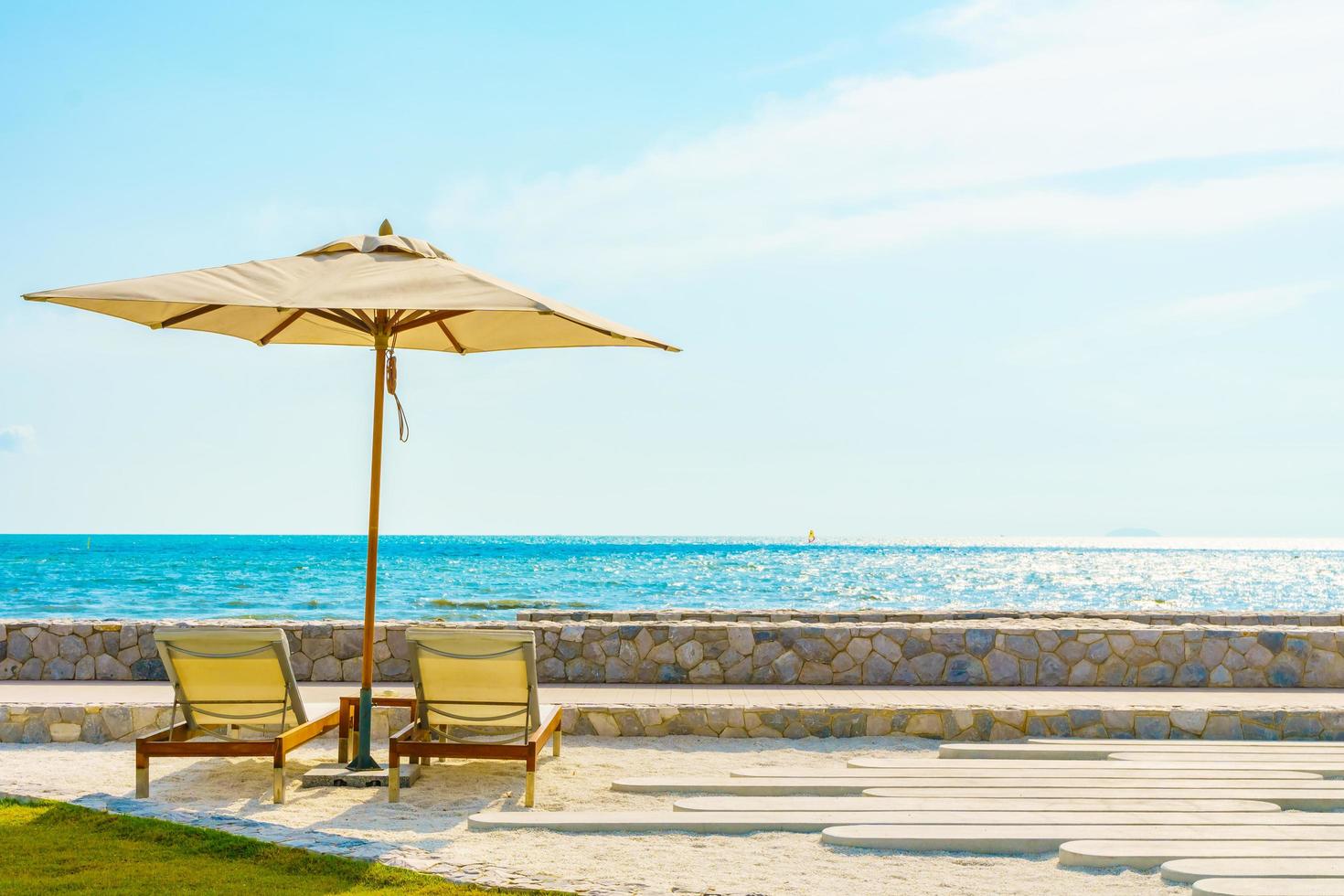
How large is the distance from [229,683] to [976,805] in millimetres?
3913

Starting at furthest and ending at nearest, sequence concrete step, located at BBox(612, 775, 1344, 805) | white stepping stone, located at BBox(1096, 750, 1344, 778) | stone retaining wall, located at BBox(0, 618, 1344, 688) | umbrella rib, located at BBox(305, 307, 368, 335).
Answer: stone retaining wall, located at BBox(0, 618, 1344, 688), umbrella rib, located at BBox(305, 307, 368, 335), white stepping stone, located at BBox(1096, 750, 1344, 778), concrete step, located at BBox(612, 775, 1344, 805)

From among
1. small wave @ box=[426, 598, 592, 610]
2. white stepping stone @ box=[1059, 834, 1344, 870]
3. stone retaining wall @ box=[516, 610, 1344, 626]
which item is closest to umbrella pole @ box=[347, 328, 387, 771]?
white stepping stone @ box=[1059, 834, 1344, 870]

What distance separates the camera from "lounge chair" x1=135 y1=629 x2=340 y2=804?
6.01m

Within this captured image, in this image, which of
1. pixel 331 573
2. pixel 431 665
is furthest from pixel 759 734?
pixel 331 573

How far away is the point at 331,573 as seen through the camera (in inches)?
1991

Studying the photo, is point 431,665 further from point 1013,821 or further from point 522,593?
point 522,593

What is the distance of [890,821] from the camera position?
5020 mm

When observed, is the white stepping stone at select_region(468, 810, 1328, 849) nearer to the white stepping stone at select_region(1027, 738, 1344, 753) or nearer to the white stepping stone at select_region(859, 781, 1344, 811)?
the white stepping stone at select_region(859, 781, 1344, 811)

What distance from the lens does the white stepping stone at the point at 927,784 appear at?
5.74 m

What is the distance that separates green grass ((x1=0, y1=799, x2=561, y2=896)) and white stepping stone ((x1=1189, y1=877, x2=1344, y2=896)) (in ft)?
8.42

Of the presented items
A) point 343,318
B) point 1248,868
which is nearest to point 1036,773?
point 1248,868

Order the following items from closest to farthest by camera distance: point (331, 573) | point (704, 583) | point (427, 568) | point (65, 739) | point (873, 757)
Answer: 1. point (873, 757)
2. point (65, 739)
3. point (704, 583)
4. point (331, 573)
5. point (427, 568)

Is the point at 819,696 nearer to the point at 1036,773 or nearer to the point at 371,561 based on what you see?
the point at 1036,773

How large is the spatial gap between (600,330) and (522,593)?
3345 centimetres
